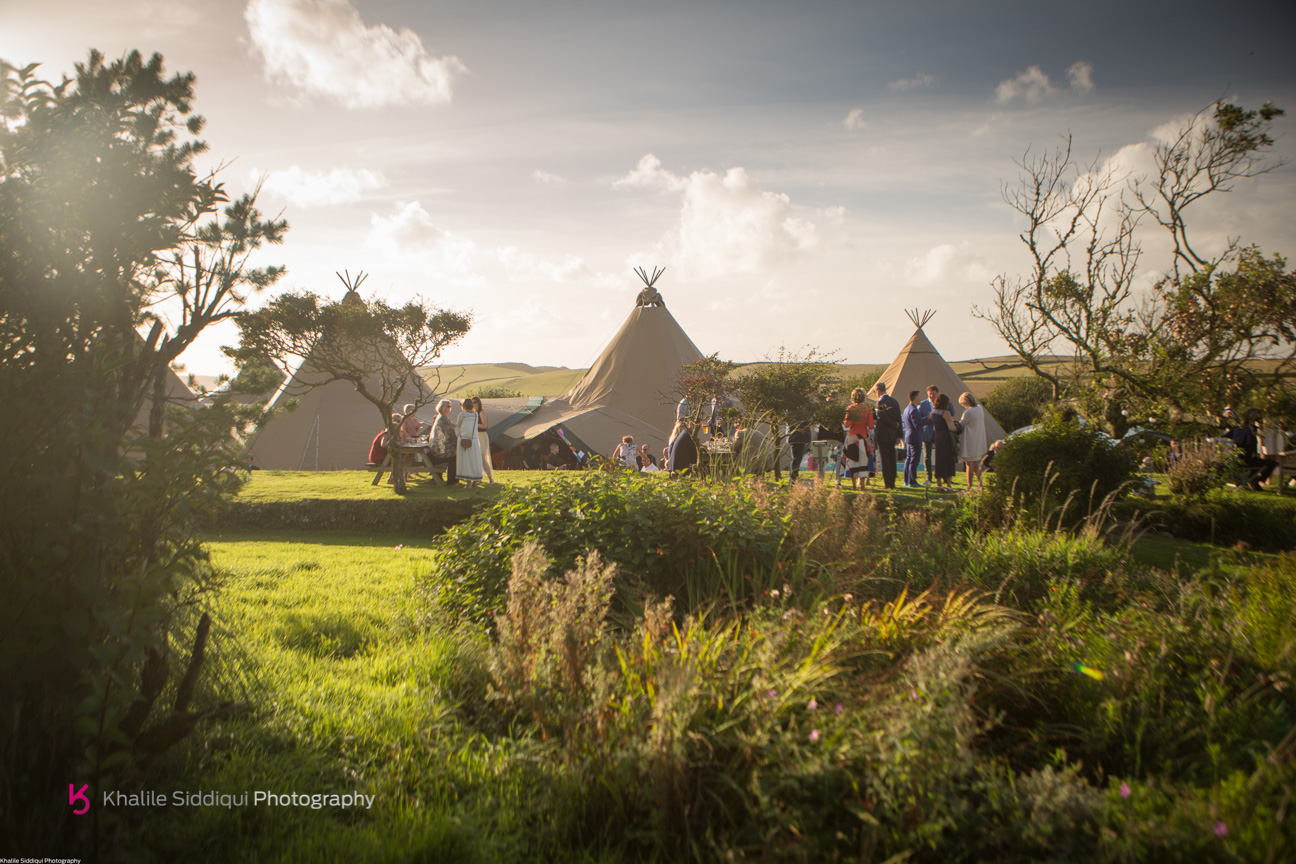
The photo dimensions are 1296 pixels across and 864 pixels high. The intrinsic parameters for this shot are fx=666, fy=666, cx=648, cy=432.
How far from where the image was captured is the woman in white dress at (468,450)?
36.2 ft

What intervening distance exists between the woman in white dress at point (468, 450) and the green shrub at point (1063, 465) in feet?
25.4

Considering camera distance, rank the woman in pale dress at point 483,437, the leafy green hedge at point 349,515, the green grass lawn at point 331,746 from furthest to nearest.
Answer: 1. the woman in pale dress at point 483,437
2. the leafy green hedge at point 349,515
3. the green grass lawn at point 331,746

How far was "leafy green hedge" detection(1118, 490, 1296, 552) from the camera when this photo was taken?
7.21 meters

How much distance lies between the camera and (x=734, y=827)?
1996mm

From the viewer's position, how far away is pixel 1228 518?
7492 millimetres

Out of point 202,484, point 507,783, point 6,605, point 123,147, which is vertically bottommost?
point 507,783

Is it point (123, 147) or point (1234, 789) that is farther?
point (123, 147)

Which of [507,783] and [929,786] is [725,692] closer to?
[929,786]

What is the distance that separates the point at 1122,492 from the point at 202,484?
8845mm

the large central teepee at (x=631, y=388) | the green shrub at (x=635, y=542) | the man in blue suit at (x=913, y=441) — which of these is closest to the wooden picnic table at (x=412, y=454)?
the large central teepee at (x=631, y=388)

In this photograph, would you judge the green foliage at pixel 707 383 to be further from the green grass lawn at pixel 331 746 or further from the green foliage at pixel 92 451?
the green foliage at pixel 92 451

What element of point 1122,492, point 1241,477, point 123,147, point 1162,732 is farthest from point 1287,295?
point 123,147

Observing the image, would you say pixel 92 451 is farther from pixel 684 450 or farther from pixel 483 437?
pixel 483 437

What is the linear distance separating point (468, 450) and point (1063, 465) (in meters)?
8.61
